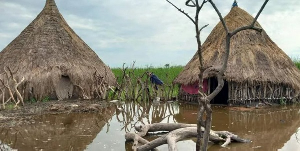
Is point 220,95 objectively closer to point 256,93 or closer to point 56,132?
point 256,93

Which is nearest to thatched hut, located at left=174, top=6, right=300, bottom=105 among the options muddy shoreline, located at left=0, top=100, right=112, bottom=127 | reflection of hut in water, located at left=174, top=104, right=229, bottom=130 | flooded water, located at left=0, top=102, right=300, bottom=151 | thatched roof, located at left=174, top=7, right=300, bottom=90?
thatched roof, located at left=174, top=7, right=300, bottom=90

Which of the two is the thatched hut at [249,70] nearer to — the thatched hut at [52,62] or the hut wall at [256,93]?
the hut wall at [256,93]

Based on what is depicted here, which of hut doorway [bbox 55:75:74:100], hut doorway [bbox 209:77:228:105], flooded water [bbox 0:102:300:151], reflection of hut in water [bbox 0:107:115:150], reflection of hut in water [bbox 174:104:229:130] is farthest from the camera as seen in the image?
hut doorway [bbox 209:77:228:105]

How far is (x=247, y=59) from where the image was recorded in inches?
529

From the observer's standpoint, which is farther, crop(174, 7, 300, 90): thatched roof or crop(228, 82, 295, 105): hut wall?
crop(228, 82, 295, 105): hut wall

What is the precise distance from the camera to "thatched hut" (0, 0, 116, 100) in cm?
1434

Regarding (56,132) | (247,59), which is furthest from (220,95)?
(56,132)

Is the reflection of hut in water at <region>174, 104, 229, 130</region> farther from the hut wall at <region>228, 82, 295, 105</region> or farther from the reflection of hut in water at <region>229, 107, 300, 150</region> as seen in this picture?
the hut wall at <region>228, 82, 295, 105</region>

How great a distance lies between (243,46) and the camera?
13891mm

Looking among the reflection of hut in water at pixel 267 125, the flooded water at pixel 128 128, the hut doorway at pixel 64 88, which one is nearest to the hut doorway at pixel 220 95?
the flooded water at pixel 128 128

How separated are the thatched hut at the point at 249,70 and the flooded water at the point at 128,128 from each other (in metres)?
0.86

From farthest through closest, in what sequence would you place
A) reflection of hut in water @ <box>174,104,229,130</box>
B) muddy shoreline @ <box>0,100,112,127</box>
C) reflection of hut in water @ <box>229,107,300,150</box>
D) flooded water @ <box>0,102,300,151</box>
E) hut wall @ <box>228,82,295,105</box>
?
hut wall @ <box>228,82,295,105</box> → muddy shoreline @ <box>0,100,112,127</box> → reflection of hut in water @ <box>174,104,229,130</box> → reflection of hut in water @ <box>229,107,300,150</box> → flooded water @ <box>0,102,300,151</box>

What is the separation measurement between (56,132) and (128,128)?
1.85 metres

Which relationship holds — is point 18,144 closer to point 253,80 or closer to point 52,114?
point 52,114
